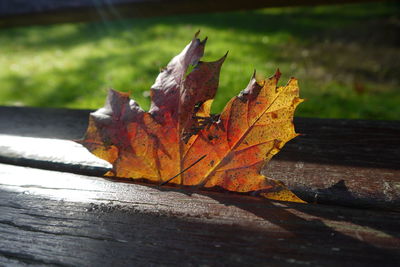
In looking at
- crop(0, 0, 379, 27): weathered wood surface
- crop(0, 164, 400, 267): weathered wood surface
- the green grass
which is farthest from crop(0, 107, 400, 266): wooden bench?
the green grass

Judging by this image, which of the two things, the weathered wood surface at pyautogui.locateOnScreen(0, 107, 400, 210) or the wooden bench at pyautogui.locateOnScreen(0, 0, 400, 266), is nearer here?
the wooden bench at pyautogui.locateOnScreen(0, 0, 400, 266)

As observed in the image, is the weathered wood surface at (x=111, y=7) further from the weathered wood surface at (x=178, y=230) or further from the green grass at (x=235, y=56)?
the green grass at (x=235, y=56)

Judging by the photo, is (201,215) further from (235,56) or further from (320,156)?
(235,56)

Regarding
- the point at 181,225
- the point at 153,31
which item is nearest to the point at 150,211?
the point at 181,225

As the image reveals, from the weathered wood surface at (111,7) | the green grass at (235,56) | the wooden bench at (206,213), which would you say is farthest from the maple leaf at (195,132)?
the green grass at (235,56)

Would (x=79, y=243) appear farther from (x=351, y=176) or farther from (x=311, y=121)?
(x=311, y=121)

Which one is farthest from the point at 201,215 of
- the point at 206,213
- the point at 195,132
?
the point at 195,132

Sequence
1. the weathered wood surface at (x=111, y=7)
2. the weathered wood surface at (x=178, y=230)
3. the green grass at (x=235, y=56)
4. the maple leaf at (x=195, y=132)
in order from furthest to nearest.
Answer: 1. the green grass at (x=235, y=56)
2. the weathered wood surface at (x=111, y=7)
3. the maple leaf at (x=195, y=132)
4. the weathered wood surface at (x=178, y=230)

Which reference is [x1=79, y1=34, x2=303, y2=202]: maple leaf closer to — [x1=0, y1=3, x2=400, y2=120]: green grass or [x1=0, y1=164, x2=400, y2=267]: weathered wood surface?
[x1=0, y1=164, x2=400, y2=267]: weathered wood surface
